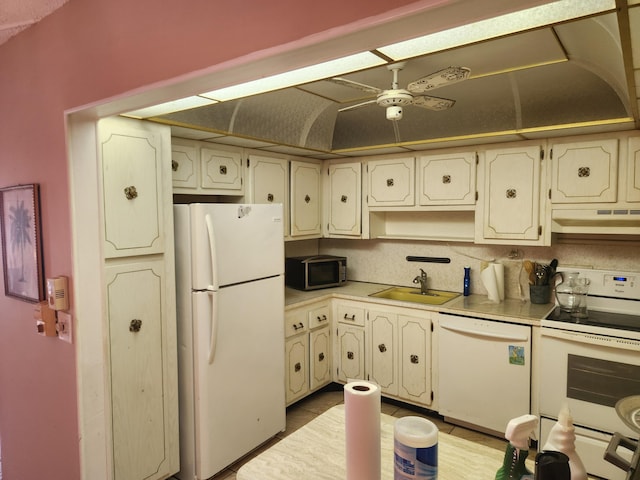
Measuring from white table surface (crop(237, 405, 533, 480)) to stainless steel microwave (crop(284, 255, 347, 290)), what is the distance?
234 cm

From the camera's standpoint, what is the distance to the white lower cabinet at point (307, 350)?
324 centimetres

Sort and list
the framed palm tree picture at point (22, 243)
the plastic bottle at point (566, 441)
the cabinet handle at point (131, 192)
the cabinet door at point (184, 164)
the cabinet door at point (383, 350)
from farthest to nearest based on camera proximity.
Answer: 1. the cabinet door at point (383, 350)
2. the cabinet door at point (184, 164)
3. the cabinet handle at point (131, 192)
4. the framed palm tree picture at point (22, 243)
5. the plastic bottle at point (566, 441)

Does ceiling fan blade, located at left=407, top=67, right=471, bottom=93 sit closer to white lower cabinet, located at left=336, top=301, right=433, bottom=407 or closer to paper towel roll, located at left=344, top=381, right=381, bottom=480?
paper towel roll, located at left=344, top=381, right=381, bottom=480

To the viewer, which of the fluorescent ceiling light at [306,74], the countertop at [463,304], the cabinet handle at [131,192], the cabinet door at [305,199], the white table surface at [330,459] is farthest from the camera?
the cabinet door at [305,199]

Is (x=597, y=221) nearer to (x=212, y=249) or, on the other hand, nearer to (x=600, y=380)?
(x=600, y=380)

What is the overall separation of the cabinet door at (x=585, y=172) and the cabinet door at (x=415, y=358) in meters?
1.29

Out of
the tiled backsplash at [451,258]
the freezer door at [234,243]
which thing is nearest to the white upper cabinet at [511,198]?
the tiled backsplash at [451,258]

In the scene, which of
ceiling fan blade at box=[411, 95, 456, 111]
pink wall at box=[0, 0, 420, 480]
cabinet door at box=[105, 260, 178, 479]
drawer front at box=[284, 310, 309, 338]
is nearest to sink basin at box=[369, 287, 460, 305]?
drawer front at box=[284, 310, 309, 338]

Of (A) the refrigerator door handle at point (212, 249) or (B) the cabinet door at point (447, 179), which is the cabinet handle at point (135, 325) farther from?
(B) the cabinet door at point (447, 179)

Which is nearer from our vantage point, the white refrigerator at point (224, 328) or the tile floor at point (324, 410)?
the white refrigerator at point (224, 328)

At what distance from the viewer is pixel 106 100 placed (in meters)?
1.58

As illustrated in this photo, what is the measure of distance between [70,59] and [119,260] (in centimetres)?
94

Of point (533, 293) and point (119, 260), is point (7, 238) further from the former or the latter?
point (533, 293)

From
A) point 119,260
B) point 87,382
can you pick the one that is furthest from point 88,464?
point 119,260
